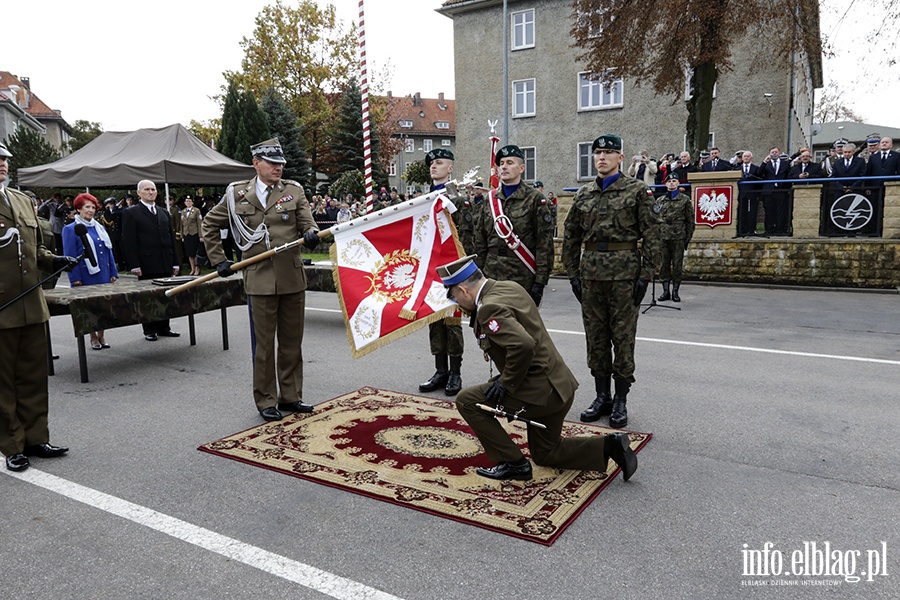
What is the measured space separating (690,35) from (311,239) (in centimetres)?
1604

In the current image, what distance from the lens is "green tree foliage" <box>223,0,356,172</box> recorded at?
42500 mm

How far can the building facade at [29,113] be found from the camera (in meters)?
64.6

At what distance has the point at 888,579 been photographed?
9.89 ft

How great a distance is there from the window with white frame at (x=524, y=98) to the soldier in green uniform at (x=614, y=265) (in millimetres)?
27876

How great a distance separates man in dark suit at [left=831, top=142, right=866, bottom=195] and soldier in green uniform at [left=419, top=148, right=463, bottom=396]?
991 cm

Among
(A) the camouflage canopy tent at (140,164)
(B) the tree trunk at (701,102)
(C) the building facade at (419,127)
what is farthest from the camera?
(C) the building facade at (419,127)

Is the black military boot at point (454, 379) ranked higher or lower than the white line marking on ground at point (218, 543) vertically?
higher

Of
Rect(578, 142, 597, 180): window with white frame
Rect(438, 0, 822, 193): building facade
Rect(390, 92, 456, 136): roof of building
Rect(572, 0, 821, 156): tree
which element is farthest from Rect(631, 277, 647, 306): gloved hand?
Rect(390, 92, 456, 136): roof of building

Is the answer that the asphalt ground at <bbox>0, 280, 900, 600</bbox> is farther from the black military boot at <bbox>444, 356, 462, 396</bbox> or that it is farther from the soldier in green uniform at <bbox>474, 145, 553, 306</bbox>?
the soldier in green uniform at <bbox>474, 145, 553, 306</bbox>

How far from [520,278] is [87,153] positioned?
16136 mm

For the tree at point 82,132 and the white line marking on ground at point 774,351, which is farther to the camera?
the tree at point 82,132

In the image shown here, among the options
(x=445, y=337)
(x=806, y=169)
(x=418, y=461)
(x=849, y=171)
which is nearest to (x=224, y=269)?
(x=445, y=337)

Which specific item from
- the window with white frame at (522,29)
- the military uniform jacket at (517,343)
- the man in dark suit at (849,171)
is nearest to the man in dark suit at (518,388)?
the military uniform jacket at (517,343)

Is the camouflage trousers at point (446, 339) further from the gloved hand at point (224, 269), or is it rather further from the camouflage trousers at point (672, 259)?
the camouflage trousers at point (672, 259)
